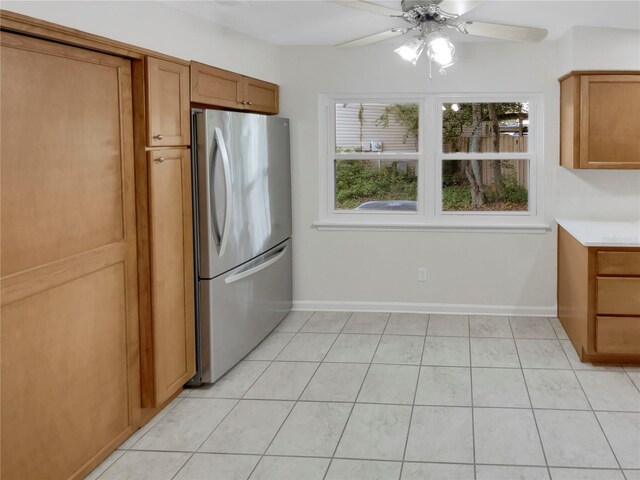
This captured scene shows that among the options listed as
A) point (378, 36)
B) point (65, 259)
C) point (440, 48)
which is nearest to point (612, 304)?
point (440, 48)

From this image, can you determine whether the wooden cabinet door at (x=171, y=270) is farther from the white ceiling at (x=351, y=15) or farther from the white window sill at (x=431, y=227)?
the white window sill at (x=431, y=227)

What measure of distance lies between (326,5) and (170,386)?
7.36ft

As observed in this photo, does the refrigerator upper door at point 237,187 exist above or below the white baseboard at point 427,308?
above

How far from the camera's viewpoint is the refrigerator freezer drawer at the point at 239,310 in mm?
3689

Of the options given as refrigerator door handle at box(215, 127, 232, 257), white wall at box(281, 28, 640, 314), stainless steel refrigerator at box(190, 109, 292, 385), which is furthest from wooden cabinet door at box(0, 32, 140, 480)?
Answer: white wall at box(281, 28, 640, 314)

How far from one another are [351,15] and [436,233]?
1.96 m

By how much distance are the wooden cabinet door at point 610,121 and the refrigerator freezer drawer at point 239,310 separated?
230 centimetres

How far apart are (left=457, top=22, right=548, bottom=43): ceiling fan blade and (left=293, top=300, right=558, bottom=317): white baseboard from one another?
2413 millimetres

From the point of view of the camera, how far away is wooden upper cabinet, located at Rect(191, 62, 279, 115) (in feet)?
12.0

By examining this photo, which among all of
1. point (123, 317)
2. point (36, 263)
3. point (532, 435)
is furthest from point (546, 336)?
point (36, 263)

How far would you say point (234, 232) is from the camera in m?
3.88

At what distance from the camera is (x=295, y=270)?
5.39 m

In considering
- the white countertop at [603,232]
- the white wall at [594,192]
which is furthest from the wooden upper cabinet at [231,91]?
the white countertop at [603,232]

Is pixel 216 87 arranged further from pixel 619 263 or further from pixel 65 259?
pixel 619 263
